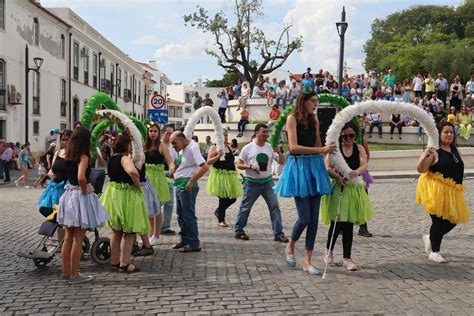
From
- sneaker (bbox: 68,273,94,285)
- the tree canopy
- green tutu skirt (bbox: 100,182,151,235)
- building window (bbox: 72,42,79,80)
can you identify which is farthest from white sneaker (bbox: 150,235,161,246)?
the tree canopy

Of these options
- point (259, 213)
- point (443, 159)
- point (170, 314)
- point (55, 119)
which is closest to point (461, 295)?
point (443, 159)

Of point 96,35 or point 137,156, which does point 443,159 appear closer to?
point 137,156

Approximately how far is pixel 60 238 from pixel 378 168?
676 inches

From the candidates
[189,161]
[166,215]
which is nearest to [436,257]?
[189,161]

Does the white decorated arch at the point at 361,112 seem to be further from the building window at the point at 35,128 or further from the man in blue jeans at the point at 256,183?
the building window at the point at 35,128

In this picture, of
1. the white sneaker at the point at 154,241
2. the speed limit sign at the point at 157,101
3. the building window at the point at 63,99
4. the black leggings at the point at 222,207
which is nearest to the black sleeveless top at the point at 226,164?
the black leggings at the point at 222,207

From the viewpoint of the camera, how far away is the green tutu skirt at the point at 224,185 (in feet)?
33.0

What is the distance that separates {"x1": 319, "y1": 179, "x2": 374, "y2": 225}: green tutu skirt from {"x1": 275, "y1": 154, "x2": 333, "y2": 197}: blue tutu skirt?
0.88ft

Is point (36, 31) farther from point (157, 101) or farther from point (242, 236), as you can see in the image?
point (242, 236)

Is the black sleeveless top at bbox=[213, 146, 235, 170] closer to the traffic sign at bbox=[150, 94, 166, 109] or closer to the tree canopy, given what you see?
the traffic sign at bbox=[150, 94, 166, 109]

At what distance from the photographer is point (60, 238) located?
712 cm

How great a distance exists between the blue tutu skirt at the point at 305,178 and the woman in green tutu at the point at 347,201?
0.24 metres

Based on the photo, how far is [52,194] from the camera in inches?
281

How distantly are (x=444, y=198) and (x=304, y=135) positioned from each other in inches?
80.3
